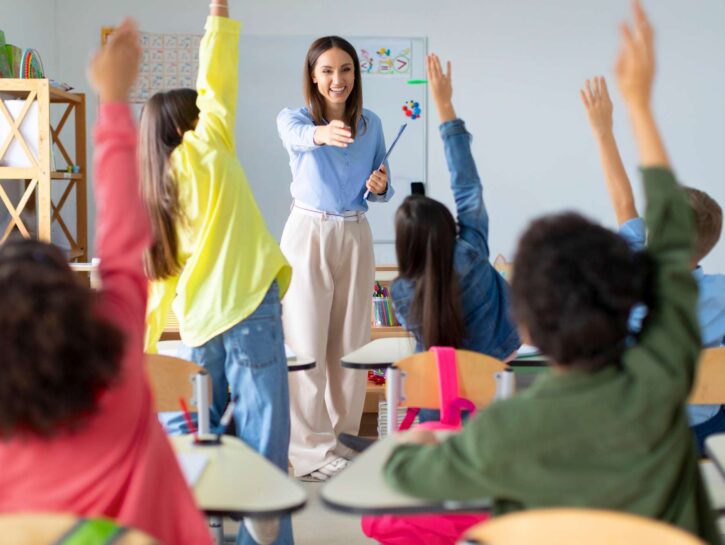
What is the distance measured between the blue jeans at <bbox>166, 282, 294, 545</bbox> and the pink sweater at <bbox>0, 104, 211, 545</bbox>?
2.58 ft

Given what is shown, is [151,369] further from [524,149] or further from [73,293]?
[524,149]

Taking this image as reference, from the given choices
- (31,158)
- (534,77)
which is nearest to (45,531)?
(31,158)

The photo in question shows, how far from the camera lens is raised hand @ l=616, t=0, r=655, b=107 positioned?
4.78ft

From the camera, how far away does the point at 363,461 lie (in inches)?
65.2

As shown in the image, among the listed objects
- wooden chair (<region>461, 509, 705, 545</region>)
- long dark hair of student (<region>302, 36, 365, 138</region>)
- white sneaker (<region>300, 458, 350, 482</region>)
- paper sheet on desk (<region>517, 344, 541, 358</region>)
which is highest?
long dark hair of student (<region>302, 36, 365, 138</region>)

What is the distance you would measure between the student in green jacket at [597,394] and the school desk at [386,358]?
4.03 feet

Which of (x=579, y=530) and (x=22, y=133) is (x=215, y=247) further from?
(x=22, y=133)

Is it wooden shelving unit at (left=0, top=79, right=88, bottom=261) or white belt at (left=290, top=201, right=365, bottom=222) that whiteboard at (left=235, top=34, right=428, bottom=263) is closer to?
wooden shelving unit at (left=0, top=79, right=88, bottom=261)

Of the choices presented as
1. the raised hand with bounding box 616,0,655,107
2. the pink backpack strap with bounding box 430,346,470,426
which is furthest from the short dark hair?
the raised hand with bounding box 616,0,655,107

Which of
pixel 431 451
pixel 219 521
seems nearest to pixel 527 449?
pixel 431 451

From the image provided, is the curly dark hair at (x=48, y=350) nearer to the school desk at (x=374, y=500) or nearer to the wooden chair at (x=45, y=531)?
the wooden chair at (x=45, y=531)

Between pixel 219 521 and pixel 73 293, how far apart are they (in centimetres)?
156

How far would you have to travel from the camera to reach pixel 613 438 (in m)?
1.28

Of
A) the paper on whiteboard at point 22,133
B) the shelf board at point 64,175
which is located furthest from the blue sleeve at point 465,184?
the shelf board at point 64,175
